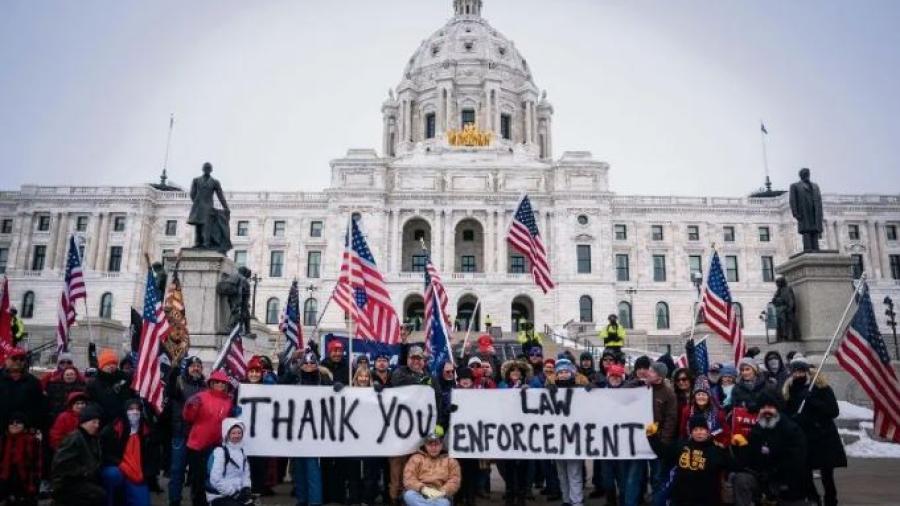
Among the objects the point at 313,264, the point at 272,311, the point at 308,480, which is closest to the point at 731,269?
the point at 313,264

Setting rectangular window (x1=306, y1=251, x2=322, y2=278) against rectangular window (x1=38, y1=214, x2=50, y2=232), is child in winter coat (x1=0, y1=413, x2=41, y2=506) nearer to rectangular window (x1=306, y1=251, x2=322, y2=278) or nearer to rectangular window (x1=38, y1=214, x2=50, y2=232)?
rectangular window (x1=306, y1=251, x2=322, y2=278)

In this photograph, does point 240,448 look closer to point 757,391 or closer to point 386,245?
point 757,391

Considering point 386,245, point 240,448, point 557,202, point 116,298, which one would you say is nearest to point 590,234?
point 557,202

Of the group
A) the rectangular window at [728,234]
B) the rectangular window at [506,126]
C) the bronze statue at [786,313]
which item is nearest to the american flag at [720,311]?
the bronze statue at [786,313]

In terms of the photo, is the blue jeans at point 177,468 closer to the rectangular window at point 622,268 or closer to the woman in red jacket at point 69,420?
the woman in red jacket at point 69,420

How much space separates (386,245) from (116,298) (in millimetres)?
22907

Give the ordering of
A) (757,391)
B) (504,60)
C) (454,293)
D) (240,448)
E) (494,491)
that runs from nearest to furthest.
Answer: (240,448) → (757,391) → (494,491) → (454,293) → (504,60)

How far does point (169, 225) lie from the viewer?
54500 millimetres

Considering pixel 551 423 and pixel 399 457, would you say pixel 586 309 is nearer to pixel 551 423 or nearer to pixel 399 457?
pixel 551 423

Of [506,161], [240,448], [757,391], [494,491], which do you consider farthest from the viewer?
[506,161]

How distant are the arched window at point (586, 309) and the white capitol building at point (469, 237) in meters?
0.09

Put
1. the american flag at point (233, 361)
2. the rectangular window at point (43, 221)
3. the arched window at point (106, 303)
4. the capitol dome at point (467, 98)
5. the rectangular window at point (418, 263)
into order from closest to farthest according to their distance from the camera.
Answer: the american flag at point (233, 361) → the arched window at point (106, 303) → the rectangular window at point (43, 221) → the rectangular window at point (418, 263) → the capitol dome at point (467, 98)

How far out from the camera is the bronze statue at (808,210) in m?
15.8

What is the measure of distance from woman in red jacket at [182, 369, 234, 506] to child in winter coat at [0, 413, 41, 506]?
1.74 m
